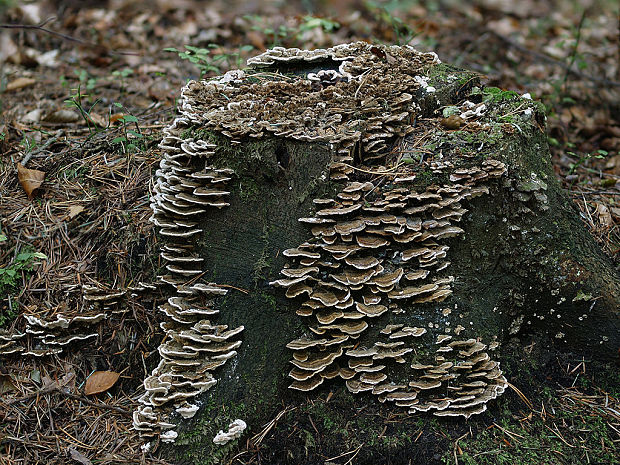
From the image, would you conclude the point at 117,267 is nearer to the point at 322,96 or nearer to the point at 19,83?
the point at 322,96

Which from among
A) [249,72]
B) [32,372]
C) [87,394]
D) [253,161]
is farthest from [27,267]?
[249,72]

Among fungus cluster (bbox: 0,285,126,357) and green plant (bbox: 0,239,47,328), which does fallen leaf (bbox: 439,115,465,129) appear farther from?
green plant (bbox: 0,239,47,328)

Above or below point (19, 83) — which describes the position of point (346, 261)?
above

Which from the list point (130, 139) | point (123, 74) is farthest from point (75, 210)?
point (123, 74)

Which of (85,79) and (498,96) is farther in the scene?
(85,79)

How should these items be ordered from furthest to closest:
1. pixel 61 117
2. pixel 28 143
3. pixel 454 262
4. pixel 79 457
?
pixel 61 117
pixel 28 143
pixel 454 262
pixel 79 457

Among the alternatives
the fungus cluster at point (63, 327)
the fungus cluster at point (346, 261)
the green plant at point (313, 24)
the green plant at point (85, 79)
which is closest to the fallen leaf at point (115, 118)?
the green plant at point (85, 79)

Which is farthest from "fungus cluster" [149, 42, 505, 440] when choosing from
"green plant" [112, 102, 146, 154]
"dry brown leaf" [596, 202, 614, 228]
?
"dry brown leaf" [596, 202, 614, 228]
